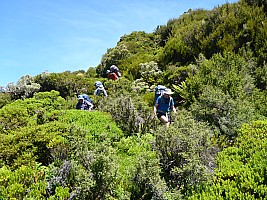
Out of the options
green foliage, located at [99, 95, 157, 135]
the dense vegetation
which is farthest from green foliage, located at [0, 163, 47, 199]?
green foliage, located at [99, 95, 157, 135]

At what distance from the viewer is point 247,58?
11.3m

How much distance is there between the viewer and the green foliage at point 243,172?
13.2ft

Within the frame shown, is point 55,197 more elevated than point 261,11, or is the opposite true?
point 261,11

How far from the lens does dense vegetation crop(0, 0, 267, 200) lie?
14.6 ft

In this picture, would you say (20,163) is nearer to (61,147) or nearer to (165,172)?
(61,147)

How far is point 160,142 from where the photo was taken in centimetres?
528

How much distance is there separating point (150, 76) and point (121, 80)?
2.52 meters

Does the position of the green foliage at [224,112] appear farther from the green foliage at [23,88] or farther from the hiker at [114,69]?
the green foliage at [23,88]

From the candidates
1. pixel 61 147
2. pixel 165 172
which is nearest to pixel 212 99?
pixel 165 172

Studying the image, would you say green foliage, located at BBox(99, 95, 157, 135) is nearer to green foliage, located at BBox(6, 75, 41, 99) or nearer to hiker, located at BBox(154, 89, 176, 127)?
hiker, located at BBox(154, 89, 176, 127)

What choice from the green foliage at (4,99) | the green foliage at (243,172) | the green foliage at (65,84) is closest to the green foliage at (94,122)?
the green foliage at (243,172)

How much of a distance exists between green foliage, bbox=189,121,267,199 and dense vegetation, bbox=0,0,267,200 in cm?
2

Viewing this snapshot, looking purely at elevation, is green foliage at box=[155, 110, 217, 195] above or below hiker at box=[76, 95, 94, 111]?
below

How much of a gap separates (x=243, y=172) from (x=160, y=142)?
1.49 m
